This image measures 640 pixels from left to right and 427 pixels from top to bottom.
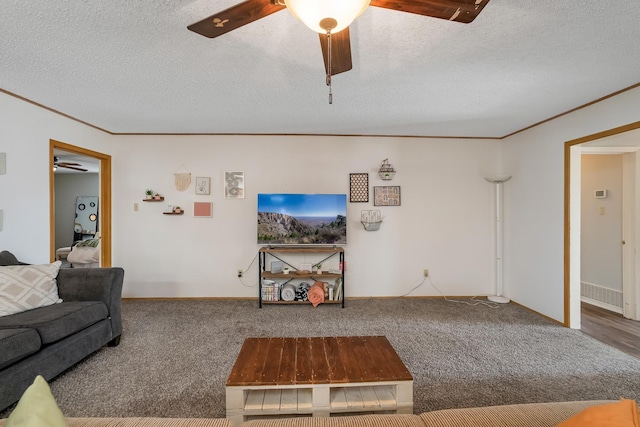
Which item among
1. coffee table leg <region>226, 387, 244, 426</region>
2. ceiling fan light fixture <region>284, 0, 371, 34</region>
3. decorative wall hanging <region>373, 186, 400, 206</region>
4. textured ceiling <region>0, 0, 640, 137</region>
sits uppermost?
textured ceiling <region>0, 0, 640, 137</region>

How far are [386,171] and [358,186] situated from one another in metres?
0.44

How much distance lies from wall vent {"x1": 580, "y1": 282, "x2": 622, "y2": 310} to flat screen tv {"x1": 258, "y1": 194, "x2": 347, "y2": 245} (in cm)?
344

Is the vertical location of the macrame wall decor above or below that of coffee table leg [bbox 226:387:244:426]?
above

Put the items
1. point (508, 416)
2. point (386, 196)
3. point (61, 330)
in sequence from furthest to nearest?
point (386, 196) → point (61, 330) → point (508, 416)

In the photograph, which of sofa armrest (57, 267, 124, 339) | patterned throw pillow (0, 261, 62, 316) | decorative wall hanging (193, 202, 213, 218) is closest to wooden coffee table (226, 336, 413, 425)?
sofa armrest (57, 267, 124, 339)

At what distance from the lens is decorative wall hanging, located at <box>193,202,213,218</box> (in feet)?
12.6

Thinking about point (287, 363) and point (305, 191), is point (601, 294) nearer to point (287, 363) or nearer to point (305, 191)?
point (305, 191)

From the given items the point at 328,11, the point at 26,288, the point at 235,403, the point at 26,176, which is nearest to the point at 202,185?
the point at 26,176

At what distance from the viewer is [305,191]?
3893mm

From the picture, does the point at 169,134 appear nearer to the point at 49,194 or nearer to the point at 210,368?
the point at 49,194

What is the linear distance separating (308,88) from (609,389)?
3.24 meters

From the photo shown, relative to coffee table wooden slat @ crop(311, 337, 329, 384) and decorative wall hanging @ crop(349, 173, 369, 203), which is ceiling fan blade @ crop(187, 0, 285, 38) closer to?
coffee table wooden slat @ crop(311, 337, 329, 384)

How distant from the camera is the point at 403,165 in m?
3.94

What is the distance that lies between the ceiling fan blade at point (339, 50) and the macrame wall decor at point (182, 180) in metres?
2.85
